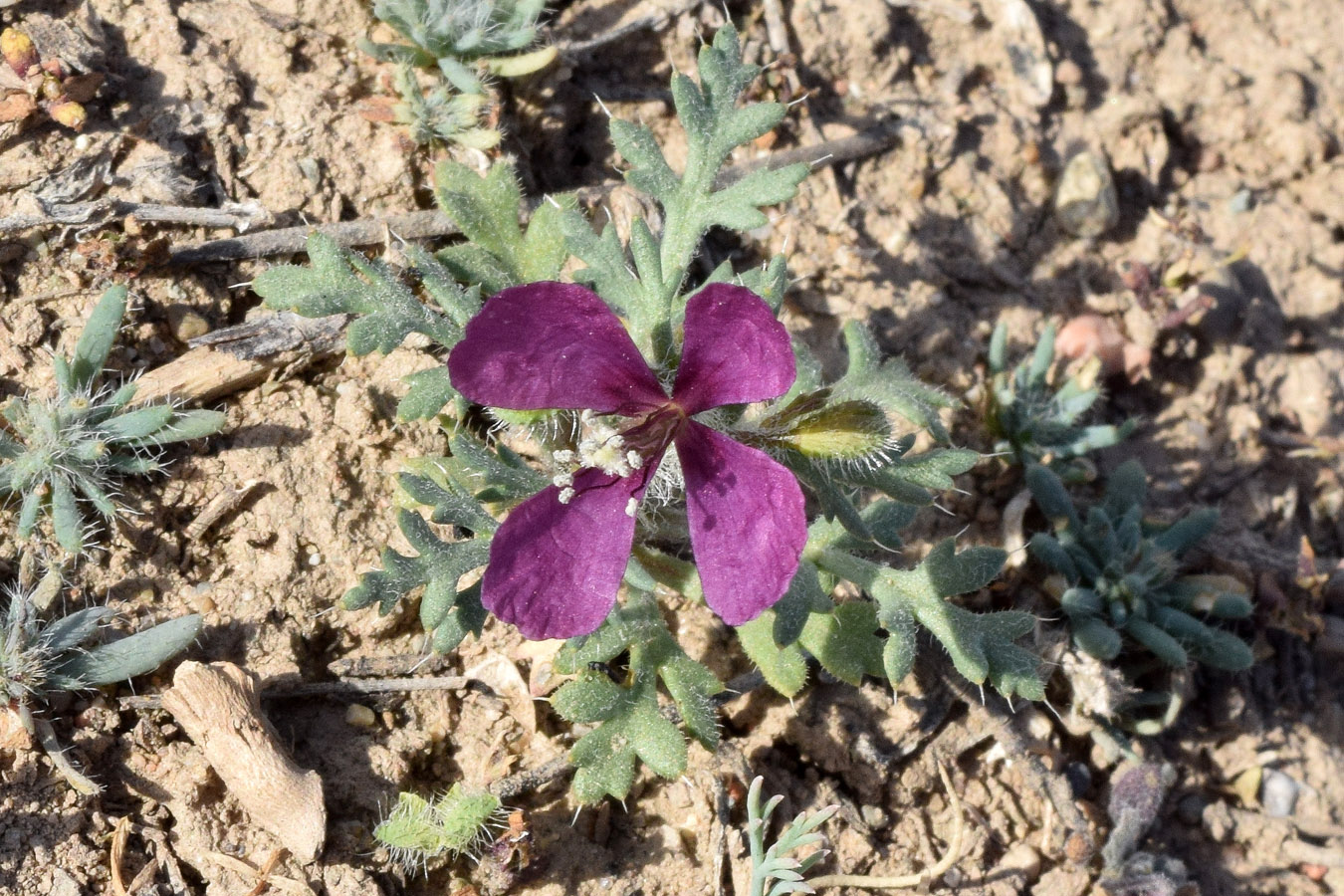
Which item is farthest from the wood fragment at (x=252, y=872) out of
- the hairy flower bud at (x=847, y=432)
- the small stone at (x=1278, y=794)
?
the small stone at (x=1278, y=794)

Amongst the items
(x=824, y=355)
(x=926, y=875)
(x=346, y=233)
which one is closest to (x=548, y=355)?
(x=346, y=233)

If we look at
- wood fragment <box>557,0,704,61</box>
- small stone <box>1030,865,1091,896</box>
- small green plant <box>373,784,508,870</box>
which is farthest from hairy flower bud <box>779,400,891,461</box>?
wood fragment <box>557,0,704,61</box>

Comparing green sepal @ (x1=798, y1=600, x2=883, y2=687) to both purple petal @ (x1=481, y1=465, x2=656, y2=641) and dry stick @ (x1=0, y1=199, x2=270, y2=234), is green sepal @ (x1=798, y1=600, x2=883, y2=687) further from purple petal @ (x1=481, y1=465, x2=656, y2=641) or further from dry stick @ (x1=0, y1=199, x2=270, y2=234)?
dry stick @ (x1=0, y1=199, x2=270, y2=234)

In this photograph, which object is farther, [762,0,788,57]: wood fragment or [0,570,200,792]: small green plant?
[762,0,788,57]: wood fragment

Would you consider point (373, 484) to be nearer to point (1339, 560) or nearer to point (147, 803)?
point (147, 803)

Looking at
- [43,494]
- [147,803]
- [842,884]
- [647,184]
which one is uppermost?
[647,184]

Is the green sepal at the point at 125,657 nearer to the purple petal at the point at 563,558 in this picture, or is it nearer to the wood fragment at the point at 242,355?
the wood fragment at the point at 242,355

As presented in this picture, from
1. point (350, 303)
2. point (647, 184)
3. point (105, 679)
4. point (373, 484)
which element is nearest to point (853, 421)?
point (647, 184)
